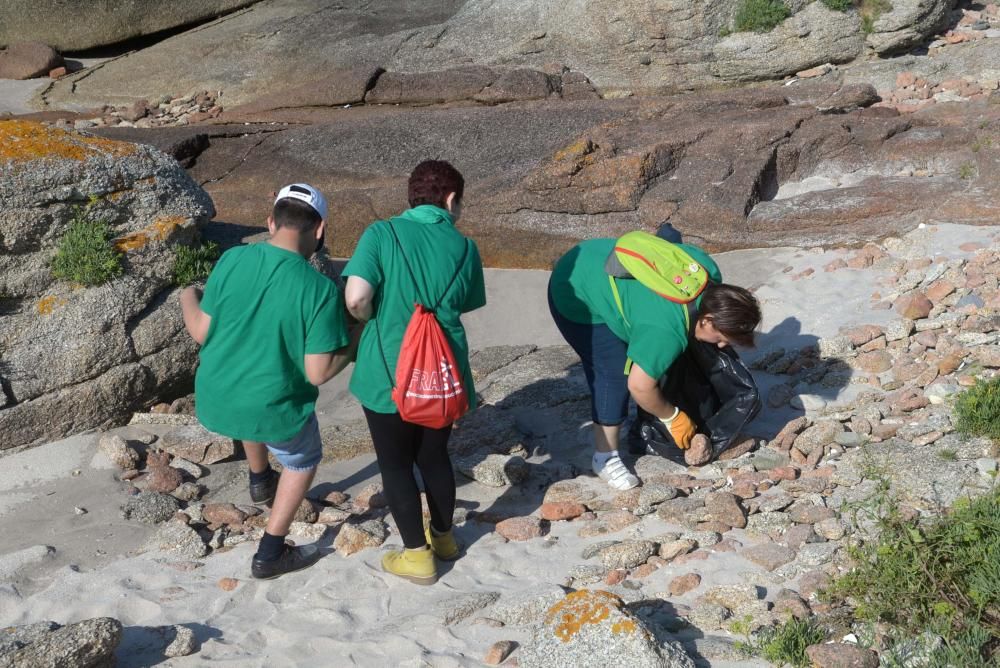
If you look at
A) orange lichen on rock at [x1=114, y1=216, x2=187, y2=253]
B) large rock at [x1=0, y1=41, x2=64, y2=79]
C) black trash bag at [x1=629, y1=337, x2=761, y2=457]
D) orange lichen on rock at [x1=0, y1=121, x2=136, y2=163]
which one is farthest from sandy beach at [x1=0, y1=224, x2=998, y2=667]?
large rock at [x1=0, y1=41, x2=64, y2=79]

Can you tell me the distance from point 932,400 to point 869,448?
53cm

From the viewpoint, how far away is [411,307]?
11.4 ft

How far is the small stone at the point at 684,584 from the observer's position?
3.48 m

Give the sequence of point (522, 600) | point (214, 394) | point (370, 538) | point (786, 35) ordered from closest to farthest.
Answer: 1. point (522, 600)
2. point (214, 394)
3. point (370, 538)
4. point (786, 35)

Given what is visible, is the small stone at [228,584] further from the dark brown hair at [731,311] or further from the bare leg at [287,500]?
the dark brown hair at [731,311]

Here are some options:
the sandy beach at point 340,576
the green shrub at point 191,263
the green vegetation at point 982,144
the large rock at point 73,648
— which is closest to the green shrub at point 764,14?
the green vegetation at point 982,144

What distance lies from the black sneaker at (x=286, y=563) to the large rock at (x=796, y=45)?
9100 mm

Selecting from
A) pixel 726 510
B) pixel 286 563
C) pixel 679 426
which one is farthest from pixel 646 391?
pixel 286 563

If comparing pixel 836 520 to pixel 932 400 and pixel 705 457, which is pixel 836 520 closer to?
pixel 705 457

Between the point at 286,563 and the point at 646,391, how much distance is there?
1.55 metres

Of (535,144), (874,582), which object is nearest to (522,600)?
(874,582)

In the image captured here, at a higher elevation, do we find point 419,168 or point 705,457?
point 419,168

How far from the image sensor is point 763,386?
17.1ft

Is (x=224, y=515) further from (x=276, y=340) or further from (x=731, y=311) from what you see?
(x=731, y=311)
